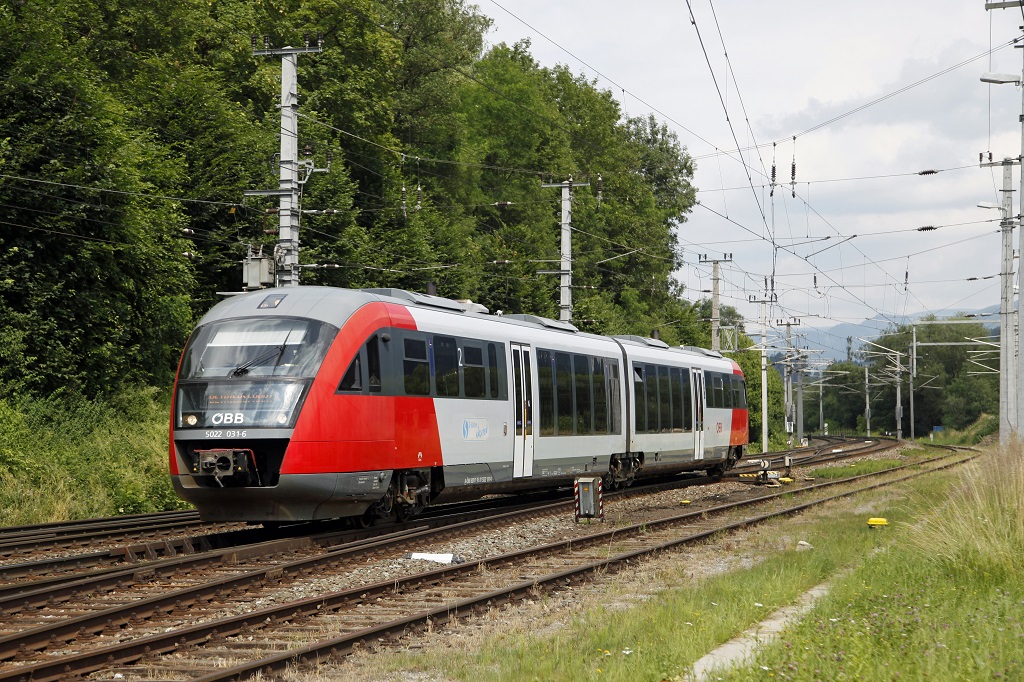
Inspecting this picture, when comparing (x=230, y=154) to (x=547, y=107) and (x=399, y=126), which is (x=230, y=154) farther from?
(x=547, y=107)

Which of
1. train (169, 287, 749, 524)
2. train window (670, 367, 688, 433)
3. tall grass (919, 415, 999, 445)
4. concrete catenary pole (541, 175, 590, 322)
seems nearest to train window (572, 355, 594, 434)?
train (169, 287, 749, 524)

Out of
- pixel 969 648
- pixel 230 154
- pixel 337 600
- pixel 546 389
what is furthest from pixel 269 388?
pixel 230 154

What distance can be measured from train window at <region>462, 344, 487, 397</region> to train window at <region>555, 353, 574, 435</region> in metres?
3.21

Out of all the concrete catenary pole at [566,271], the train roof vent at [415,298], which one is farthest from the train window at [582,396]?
the concrete catenary pole at [566,271]

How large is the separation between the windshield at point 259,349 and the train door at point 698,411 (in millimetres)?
16704

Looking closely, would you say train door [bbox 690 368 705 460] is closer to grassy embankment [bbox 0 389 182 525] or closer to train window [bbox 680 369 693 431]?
train window [bbox 680 369 693 431]

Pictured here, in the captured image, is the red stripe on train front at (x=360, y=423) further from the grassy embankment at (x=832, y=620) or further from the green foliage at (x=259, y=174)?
the green foliage at (x=259, y=174)

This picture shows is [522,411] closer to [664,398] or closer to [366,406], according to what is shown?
[366,406]

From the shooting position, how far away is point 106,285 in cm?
2750

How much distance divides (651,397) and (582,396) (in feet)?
14.7

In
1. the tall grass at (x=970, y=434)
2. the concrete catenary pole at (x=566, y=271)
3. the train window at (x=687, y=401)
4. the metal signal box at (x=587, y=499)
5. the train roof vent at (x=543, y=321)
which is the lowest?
the tall grass at (x=970, y=434)

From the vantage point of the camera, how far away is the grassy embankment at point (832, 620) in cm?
748

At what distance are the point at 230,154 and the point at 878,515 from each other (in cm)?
2395

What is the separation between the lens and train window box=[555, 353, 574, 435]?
865 inches
